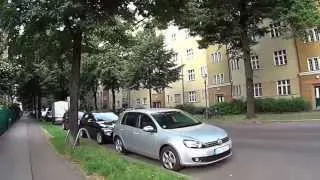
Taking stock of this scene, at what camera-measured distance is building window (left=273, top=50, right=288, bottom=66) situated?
152 ft

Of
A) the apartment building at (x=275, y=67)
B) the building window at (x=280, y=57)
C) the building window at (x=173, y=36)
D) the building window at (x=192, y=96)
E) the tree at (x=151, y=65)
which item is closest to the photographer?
the apartment building at (x=275, y=67)

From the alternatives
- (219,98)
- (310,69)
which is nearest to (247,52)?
(310,69)

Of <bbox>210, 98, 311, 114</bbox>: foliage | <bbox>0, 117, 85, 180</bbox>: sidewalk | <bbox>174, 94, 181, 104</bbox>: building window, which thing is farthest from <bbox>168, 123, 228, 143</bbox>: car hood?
<bbox>174, 94, 181, 104</bbox>: building window

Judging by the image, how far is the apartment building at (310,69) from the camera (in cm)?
4309

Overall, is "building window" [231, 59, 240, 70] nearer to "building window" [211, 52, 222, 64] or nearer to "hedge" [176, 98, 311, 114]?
"building window" [211, 52, 222, 64]

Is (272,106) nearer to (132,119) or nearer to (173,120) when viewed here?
(132,119)

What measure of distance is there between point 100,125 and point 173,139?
31.3ft

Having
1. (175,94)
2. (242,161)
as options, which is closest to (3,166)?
(242,161)

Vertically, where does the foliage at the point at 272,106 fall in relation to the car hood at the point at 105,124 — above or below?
above

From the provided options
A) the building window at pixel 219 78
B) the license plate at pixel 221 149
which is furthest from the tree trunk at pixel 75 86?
the building window at pixel 219 78

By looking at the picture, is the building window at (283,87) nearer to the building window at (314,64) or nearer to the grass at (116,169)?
the building window at (314,64)

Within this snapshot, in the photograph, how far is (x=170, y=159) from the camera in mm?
12258

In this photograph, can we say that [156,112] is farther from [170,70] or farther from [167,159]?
[170,70]

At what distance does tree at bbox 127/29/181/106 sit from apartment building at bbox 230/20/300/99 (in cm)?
839
